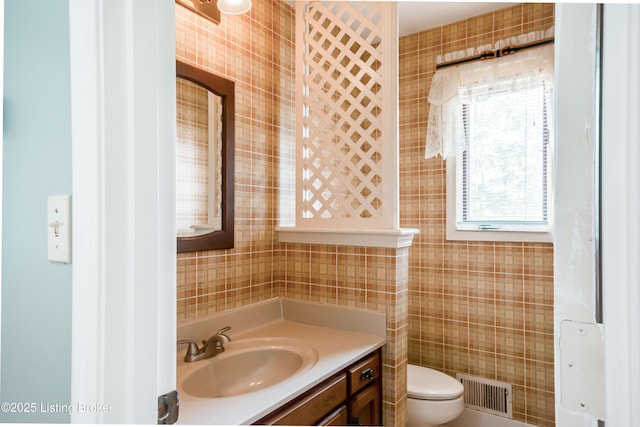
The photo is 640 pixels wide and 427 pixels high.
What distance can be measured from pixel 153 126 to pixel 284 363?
1200 mm

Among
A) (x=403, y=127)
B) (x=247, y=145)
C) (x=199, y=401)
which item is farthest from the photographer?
(x=403, y=127)

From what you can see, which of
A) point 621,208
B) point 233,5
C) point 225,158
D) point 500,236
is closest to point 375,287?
point 225,158

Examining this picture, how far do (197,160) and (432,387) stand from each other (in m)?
1.63

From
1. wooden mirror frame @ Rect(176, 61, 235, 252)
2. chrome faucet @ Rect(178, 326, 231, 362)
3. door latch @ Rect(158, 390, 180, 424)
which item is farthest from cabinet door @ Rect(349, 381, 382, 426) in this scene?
door latch @ Rect(158, 390, 180, 424)

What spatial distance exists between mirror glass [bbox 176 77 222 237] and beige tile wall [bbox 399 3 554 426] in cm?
138

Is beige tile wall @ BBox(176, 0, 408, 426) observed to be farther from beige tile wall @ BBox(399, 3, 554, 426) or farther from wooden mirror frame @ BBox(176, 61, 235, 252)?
beige tile wall @ BBox(399, 3, 554, 426)

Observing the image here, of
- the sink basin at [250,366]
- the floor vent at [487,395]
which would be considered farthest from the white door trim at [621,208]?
the floor vent at [487,395]

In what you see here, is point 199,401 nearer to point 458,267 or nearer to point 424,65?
point 458,267

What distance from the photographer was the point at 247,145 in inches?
70.5

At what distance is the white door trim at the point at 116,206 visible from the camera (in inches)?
21.1

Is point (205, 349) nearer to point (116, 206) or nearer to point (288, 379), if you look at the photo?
point (288, 379)

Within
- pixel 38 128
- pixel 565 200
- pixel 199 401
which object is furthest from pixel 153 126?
pixel 199 401

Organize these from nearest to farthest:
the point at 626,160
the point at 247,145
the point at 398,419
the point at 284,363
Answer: the point at 626,160 < the point at 284,363 < the point at 398,419 < the point at 247,145

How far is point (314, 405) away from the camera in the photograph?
1.25 meters
